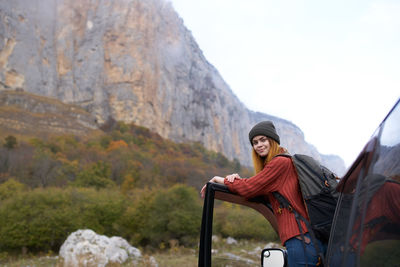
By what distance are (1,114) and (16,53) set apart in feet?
53.4

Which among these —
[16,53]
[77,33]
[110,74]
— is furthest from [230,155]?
[16,53]

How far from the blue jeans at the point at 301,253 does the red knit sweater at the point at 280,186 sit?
0.06 metres

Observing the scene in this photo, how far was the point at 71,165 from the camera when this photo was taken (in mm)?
30953

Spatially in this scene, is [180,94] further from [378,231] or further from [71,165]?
[378,231]

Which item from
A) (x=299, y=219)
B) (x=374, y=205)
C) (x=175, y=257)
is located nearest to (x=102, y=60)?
(x=175, y=257)

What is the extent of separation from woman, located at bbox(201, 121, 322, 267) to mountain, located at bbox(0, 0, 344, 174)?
191ft

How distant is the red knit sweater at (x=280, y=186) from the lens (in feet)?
5.19

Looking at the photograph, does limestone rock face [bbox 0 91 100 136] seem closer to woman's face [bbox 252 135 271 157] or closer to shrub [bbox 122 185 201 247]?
shrub [bbox 122 185 201 247]

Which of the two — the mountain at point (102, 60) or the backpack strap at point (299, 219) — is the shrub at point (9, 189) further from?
the mountain at point (102, 60)

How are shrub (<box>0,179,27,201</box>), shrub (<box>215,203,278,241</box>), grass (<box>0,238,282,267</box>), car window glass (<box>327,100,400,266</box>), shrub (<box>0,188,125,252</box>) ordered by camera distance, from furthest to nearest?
1. shrub (<box>0,179,27,201</box>)
2. shrub (<box>0,188,125,252</box>)
3. grass (<box>0,238,282,267</box>)
4. shrub (<box>215,203,278,241</box>)
5. car window glass (<box>327,100,400,266</box>)

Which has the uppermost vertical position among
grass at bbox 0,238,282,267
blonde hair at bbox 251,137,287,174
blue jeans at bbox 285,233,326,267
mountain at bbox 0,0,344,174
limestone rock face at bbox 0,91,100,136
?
mountain at bbox 0,0,344,174

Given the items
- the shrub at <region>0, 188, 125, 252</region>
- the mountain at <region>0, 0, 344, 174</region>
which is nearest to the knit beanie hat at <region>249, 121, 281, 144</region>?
the shrub at <region>0, 188, 125, 252</region>

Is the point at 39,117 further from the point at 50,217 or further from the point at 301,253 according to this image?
the point at 301,253

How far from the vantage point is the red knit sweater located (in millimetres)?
1582
